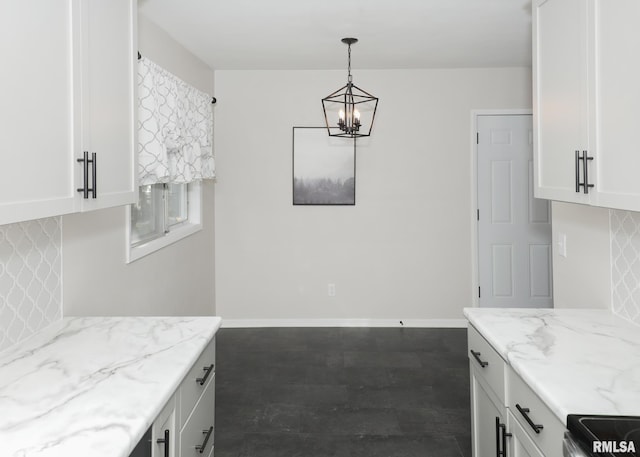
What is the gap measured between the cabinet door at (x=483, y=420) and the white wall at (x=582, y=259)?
28.7 inches

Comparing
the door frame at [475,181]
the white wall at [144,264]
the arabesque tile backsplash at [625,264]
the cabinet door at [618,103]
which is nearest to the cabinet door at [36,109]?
the white wall at [144,264]

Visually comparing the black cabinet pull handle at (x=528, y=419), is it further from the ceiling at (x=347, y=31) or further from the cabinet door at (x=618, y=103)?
the ceiling at (x=347, y=31)

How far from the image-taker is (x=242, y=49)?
162 inches

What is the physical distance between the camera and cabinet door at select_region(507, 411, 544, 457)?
1475 millimetres

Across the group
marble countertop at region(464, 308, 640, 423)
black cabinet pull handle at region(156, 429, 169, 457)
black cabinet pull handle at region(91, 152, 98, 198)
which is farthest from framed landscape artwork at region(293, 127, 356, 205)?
black cabinet pull handle at region(156, 429, 169, 457)

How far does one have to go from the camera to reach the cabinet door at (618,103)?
1.54m

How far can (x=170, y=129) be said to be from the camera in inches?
129

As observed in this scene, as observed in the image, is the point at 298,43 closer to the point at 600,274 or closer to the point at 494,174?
the point at 494,174

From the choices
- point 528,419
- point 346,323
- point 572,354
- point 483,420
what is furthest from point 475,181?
point 528,419

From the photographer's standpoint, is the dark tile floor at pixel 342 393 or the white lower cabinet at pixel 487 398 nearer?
the white lower cabinet at pixel 487 398

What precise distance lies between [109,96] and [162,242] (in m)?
1.88

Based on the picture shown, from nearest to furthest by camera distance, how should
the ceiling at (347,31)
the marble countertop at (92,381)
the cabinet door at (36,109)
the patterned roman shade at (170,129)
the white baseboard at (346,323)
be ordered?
the marble countertop at (92,381), the cabinet door at (36,109), the patterned roman shade at (170,129), the ceiling at (347,31), the white baseboard at (346,323)

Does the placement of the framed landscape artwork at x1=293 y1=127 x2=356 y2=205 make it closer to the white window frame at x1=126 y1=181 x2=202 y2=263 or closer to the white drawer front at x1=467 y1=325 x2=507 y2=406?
the white window frame at x1=126 y1=181 x2=202 y2=263

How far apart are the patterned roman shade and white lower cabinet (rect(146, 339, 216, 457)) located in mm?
1473
